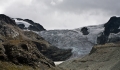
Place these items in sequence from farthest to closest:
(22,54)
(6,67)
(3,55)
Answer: (22,54) → (3,55) → (6,67)

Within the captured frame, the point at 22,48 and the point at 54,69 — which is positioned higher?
the point at 22,48

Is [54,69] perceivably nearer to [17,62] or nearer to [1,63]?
[17,62]

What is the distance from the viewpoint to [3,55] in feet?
420

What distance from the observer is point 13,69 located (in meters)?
119

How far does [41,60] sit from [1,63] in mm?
24822

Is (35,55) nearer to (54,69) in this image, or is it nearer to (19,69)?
(54,69)

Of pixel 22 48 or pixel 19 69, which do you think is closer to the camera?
pixel 19 69

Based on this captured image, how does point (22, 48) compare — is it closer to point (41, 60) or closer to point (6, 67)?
point (41, 60)

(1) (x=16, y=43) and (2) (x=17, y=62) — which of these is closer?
(2) (x=17, y=62)

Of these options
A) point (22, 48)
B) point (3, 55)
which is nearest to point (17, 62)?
point (3, 55)

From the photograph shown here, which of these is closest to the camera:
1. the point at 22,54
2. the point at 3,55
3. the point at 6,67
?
the point at 6,67

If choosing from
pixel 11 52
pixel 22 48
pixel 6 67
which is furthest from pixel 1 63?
pixel 22 48

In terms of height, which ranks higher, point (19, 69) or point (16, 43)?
point (16, 43)

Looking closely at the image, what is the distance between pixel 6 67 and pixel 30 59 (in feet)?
60.5
